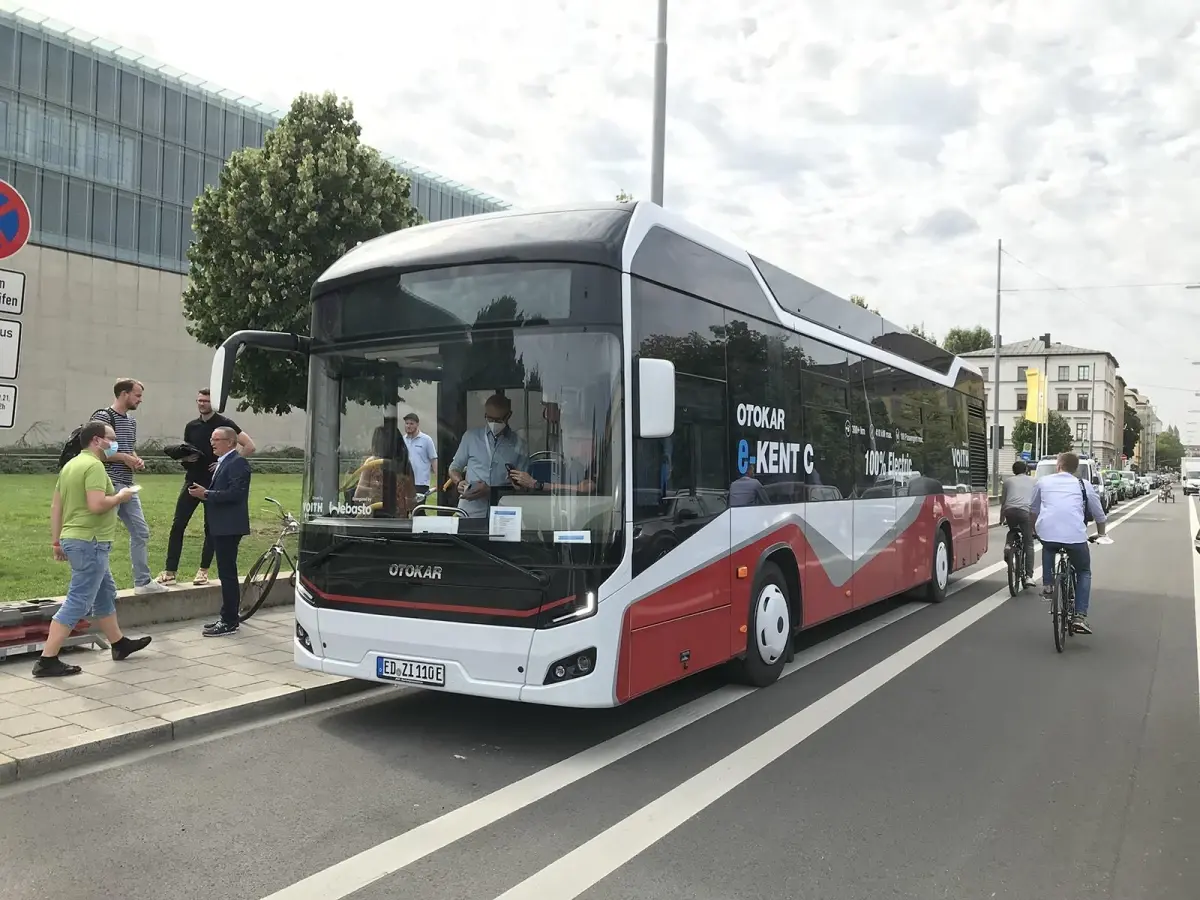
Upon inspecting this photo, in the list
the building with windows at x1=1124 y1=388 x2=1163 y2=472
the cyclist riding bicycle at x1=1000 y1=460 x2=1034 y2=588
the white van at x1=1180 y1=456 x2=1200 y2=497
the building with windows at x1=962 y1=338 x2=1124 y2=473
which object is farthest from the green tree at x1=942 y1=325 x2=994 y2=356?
the cyclist riding bicycle at x1=1000 y1=460 x2=1034 y2=588

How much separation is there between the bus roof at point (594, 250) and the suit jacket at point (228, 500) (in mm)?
2533

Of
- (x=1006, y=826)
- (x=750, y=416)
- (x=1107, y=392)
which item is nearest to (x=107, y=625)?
(x=750, y=416)

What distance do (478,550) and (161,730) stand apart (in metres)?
2.14

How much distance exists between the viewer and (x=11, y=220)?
6398 millimetres

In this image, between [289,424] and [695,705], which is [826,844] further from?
[289,424]

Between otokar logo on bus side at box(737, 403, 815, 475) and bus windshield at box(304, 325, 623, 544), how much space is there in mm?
1683

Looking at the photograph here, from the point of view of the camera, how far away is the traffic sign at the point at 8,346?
6.59m

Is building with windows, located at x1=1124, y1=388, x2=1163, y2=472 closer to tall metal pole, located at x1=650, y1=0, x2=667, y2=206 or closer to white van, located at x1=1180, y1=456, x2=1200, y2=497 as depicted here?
white van, located at x1=1180, y1=456, x2=1200, y2=497

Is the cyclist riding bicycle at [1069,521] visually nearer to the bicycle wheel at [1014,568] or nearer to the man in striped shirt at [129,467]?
the bicycle wheel at [1014,568]

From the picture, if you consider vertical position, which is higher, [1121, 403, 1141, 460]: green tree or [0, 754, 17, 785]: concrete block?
[1121, 403, 1141, 460]: green tree

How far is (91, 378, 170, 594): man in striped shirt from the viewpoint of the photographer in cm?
837

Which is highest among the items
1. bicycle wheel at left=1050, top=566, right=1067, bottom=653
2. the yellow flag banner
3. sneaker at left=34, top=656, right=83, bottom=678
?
the yellow flag banner

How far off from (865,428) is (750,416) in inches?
112

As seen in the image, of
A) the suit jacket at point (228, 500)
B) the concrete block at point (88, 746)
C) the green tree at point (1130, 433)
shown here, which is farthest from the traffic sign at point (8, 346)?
the green tree at point (1130, 433)
